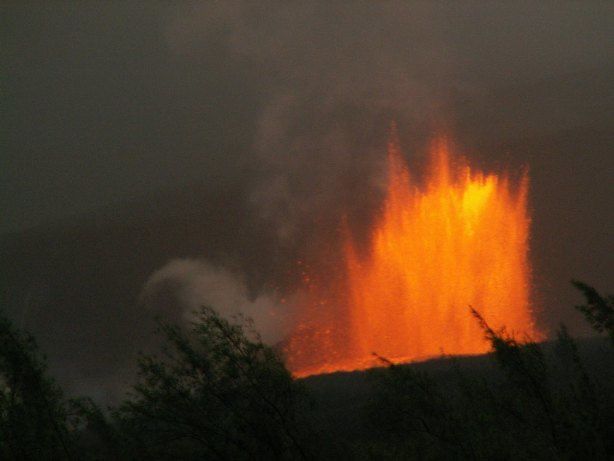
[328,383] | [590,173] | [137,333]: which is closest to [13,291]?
[137,333]

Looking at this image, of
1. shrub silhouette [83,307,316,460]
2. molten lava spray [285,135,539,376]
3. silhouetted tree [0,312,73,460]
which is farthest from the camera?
molten lava spray [285,135,539,376]

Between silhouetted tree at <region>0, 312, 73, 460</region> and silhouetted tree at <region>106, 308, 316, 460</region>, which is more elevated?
silhouetted tree at <region>0, 312, 73, 460</region>

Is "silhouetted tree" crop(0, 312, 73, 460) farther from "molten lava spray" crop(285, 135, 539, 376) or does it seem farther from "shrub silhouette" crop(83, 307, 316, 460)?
"molten lava spray" crop(285, 135, 539, 376)

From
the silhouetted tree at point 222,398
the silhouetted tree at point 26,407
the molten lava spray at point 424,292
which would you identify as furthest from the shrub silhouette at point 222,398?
the molten lava spray at point 424,292

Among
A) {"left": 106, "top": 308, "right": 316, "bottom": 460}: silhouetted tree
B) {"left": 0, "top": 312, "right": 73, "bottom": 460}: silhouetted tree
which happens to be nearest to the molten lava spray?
{"left": 106, "top": 308, "right": 316, "bottom": 460}: silhouetted tree

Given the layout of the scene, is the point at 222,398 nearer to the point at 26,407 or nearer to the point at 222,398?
the point at 222,398

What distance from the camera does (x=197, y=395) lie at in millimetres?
28203

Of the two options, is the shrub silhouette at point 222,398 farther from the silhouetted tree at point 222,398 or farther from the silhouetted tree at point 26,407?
the silhouetted tree at point 26,407

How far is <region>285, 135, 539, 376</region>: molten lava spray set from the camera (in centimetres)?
8606

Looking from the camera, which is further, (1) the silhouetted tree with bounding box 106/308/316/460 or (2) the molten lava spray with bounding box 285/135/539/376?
(2) the molten lava spray with bounding box 285/135/539/376

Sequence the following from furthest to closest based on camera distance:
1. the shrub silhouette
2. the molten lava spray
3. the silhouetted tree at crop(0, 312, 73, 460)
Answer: the molten lava spray, the silhouetted tree at crop(0, 312, 73, 460), the shrub silhouette

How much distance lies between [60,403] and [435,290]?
83.6 m

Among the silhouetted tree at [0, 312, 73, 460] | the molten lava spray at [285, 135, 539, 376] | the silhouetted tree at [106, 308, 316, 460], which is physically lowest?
the silhouetted tree at [106, 308, 316, 460]

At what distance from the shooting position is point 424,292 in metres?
102
